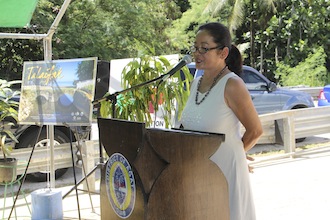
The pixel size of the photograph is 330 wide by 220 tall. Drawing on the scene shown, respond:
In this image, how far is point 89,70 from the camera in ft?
12.3

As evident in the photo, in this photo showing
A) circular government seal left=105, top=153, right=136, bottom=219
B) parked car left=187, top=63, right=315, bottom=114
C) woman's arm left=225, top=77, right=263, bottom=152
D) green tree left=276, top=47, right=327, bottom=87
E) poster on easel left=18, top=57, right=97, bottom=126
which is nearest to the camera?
circular government seal left=105, top=153, right=136, bottom=219

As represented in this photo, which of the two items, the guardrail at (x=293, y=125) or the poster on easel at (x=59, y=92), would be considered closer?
the poster on easel at (x=59, y=92)

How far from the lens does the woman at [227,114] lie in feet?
7.73

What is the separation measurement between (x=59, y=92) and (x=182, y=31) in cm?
1995

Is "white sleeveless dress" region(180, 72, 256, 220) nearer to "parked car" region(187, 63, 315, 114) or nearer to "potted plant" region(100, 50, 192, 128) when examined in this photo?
"potted plant" region(100, 50, 192, 128)

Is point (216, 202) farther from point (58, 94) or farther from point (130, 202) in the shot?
point (58, 94)

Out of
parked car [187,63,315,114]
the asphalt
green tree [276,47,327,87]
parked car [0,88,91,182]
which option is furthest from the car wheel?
green tree [276,47,327,87]

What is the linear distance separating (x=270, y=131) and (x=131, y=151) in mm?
6497

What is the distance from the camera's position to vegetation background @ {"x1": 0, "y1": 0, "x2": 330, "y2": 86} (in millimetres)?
16812

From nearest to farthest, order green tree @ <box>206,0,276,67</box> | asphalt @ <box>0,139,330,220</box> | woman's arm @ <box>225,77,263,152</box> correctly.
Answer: woman's arm @ <box>225,77,263,152</box> → asphalt @ <box>0,139,330,220</box> → green tree @ <box>206,0,276,67</box>

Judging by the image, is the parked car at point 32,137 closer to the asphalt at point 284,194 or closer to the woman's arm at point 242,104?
the asphalt at point 284,194

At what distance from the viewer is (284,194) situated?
18.5 ft

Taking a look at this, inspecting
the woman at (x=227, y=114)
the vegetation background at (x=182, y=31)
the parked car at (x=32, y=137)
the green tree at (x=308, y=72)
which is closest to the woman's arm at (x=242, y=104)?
the woman at (x=227, y=114)

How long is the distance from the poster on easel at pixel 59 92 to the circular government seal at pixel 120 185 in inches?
60.0
